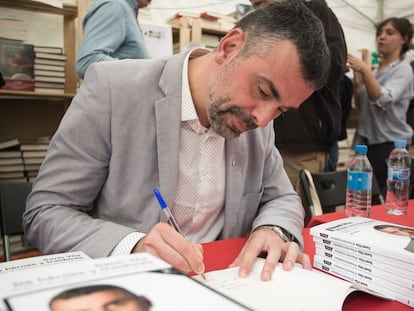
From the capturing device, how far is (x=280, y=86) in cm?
87

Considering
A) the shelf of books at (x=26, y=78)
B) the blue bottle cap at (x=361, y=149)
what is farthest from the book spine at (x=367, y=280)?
the shelf of books at (x=26, y=78)

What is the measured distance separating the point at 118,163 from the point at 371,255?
1.94ft

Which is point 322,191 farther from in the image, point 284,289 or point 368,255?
point 284,289

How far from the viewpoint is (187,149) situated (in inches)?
42.0

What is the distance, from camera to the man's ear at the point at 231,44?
3.07 ft

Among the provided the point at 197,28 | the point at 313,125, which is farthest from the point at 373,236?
the point at 197,28

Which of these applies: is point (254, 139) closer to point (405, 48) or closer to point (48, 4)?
point (48, 4)

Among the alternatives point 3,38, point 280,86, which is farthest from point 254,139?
point 3,38

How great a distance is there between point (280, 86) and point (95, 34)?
126cm

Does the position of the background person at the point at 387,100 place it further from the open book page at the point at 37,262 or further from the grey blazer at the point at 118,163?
the open book page at the point at 37,262

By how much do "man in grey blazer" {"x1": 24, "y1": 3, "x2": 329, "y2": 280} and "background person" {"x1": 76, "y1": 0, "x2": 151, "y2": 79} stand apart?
0.83 meters

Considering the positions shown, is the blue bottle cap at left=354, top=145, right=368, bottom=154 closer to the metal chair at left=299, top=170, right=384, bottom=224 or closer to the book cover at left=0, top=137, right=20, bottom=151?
the metal chair at left=299, top=170, right=384, bottom=224

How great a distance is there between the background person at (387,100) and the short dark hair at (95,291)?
8.22ft

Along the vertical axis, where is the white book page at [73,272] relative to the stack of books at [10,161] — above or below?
above
